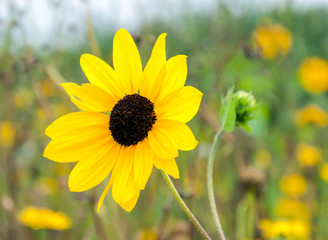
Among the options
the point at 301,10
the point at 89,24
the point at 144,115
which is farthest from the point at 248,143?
the point at 301,10

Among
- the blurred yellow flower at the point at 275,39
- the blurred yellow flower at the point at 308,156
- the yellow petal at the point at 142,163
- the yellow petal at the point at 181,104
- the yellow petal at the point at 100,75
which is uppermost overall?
the yellow petal at the point at 100,75


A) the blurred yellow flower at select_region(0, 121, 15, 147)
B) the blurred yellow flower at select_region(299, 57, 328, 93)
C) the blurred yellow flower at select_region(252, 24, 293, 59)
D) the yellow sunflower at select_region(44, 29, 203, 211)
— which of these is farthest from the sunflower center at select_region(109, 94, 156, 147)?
the blurred yellow flower at select_region(299, 57, 328, 93)

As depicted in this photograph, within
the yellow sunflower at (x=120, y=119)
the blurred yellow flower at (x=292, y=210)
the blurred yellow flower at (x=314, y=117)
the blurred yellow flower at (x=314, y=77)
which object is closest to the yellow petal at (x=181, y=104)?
the yellow sunflower at (x=120, y=119)

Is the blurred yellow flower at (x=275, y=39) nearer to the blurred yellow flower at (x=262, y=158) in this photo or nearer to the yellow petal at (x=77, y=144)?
the blurred yellow flower at (x=262, y=158)

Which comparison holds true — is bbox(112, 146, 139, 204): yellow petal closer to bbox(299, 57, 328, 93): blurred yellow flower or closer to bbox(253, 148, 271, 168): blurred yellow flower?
bbox(253, 148, 271, 168): blurred yellow flower

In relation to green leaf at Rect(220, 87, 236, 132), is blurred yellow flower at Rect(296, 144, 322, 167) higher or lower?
lower

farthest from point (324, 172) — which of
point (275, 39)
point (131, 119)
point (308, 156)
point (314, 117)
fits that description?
point (131, 119)
